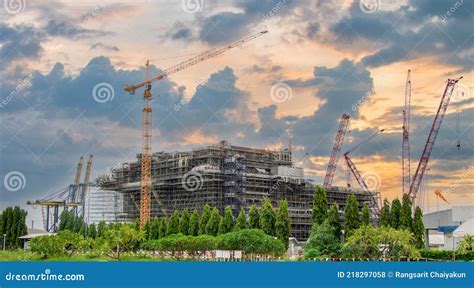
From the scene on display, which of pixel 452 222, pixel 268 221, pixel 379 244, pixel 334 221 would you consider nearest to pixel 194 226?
pixel 268 221

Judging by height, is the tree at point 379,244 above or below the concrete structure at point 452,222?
below

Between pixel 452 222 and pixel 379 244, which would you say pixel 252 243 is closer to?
pixel 379 244

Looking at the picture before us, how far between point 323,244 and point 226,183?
26.6 metres

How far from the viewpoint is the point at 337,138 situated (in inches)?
2901

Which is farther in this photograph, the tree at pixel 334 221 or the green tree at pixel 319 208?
the green tree at pixel 319 208

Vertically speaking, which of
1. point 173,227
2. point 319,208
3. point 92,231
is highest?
point 319,208

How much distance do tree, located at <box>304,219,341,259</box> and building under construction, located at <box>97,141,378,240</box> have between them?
24279 millimetres

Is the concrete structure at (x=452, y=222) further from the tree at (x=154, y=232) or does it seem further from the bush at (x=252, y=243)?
the tree at (x=154, y=232)

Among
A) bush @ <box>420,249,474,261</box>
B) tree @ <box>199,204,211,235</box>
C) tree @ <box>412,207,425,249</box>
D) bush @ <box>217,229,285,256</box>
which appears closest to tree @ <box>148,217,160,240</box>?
tree @ <box>199,204,211,235</box>

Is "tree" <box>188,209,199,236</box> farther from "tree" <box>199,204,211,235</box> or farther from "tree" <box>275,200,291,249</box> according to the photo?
"tree" <box>275,200,291,249</box>

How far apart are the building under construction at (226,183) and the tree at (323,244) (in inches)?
956

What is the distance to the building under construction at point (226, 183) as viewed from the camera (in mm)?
62844

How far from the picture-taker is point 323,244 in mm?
36719

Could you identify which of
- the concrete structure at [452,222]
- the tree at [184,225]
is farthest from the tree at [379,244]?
the tree at [184,225]
